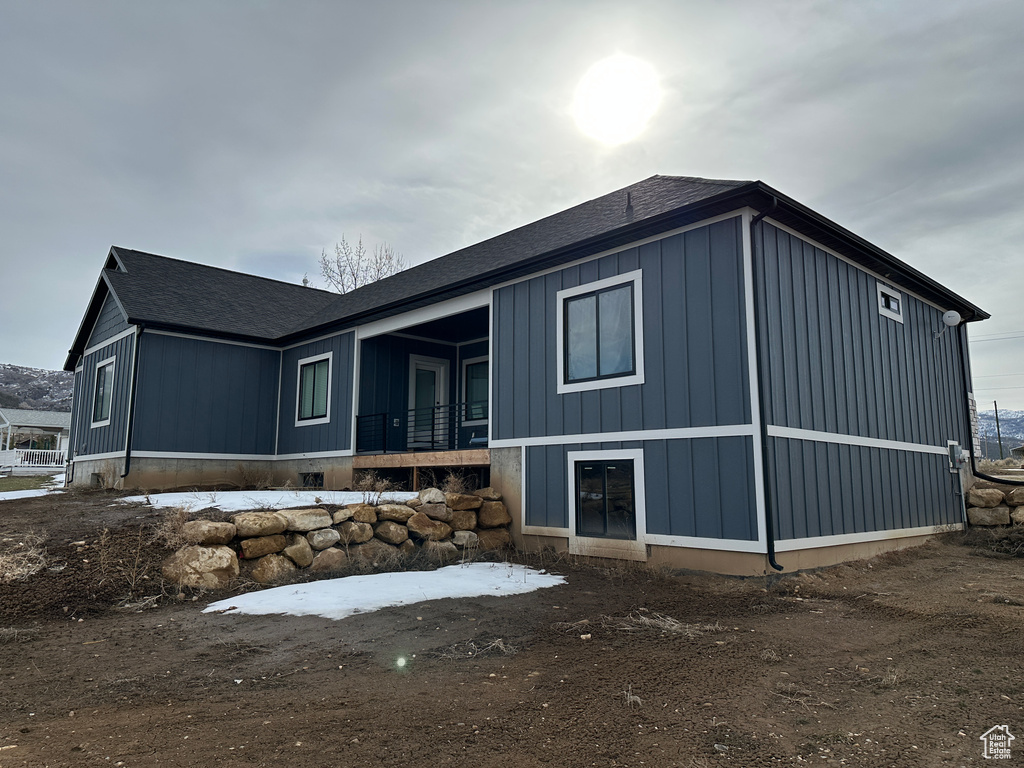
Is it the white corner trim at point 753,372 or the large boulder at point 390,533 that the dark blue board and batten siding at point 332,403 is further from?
the white corner trim at point 753,372

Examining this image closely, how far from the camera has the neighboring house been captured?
6969 mm

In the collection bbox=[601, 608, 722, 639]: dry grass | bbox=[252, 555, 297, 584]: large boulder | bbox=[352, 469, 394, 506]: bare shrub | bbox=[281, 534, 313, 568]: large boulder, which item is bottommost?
bbox=[601, 608, 722, 639]: dry grass

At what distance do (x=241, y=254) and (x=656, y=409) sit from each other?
23.3m

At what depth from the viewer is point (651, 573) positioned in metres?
7.14

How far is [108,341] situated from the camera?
47.8ft

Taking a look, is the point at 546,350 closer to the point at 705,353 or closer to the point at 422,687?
the point at 705,353

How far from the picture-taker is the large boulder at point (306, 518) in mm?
7078

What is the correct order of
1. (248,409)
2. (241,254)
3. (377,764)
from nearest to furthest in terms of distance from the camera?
(377,764) → (248,409) → (241,254)

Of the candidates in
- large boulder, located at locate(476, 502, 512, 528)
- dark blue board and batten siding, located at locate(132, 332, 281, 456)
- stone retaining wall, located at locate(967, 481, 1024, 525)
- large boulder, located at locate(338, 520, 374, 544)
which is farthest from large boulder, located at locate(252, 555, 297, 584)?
stone retaining wall, located at locate(967, 481, 1024, 525)

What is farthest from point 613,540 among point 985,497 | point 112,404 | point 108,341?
point 108,341

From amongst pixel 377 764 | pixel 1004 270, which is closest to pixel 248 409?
pixel 377 764

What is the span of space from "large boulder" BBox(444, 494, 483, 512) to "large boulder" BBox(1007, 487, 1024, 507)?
867 cm

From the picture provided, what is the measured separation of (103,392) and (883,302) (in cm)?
1586

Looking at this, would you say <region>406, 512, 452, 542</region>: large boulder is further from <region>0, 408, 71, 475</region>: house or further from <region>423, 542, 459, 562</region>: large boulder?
<region>0, 408, 71, 475</region>: house
